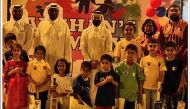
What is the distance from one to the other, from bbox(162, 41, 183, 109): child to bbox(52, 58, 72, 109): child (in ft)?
1.14

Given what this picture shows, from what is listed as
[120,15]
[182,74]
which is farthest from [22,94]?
[182,74]

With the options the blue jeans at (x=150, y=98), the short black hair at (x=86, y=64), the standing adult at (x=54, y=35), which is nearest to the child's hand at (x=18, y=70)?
the standing adult at (x=54, y=35)

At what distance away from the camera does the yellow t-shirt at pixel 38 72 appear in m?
1.23

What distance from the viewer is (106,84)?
1249 millimetres

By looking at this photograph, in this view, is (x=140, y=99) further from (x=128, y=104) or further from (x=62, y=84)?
(x=62, y=84)

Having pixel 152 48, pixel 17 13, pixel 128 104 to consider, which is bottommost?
pixel 128 104

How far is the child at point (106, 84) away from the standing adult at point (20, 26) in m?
0.27

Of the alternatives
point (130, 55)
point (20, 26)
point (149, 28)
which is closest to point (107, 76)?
point (130, 55)

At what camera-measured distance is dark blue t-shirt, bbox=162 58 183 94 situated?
127cm

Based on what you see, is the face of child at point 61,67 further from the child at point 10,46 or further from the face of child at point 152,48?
the face of child at point 152,48

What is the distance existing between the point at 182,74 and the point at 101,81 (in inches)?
11.6

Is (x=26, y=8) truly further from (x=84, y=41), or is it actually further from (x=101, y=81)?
(x=101, y=81)


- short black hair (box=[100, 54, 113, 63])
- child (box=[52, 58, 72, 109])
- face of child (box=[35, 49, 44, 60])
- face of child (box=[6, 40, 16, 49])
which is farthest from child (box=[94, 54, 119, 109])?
face of child (box=[6, 40, 16, 49])

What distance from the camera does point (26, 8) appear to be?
123 centimetres
